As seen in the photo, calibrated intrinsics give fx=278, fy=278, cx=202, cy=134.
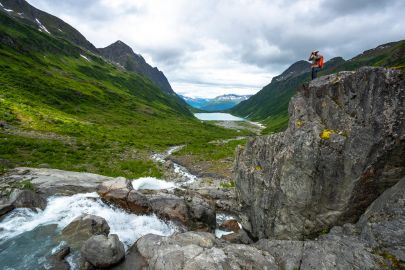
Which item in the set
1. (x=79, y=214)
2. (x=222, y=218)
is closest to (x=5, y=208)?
(x=79, y=214)

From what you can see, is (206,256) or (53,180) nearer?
(206,256)

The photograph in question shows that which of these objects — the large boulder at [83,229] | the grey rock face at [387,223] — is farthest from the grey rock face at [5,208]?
the grey rock face at [387,223]

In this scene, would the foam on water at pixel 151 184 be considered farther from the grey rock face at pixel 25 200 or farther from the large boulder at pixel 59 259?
the large boulder at pixel 59 259

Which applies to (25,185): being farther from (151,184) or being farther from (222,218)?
(222,218)

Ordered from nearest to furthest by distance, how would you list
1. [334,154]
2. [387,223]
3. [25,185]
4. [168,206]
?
1. [387,223]
2. [334,154]
3. [168,206]
4. [25,185]

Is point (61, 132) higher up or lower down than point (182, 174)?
higher up

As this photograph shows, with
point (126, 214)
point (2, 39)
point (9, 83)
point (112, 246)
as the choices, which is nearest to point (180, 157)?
point (126, 214)

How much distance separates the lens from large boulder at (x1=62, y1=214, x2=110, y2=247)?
19.9 metres

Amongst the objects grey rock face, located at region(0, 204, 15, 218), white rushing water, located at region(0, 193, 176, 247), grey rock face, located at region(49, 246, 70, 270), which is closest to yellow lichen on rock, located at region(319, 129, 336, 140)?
white rushing water, located at region(0, 193, 176, 247)

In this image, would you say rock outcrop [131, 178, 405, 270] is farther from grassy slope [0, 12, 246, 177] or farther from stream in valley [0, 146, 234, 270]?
grassy slope [0, 12, 246, 177]

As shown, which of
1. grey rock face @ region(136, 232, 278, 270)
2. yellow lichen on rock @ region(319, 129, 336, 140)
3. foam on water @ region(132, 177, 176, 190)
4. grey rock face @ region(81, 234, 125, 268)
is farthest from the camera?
foam on water @ region(132, 177, 176, 190)

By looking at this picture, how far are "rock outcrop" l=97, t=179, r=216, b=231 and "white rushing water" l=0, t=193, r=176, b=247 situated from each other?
2.22 ft

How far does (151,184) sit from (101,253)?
64.1 feet

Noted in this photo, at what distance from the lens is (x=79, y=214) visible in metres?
23.5
